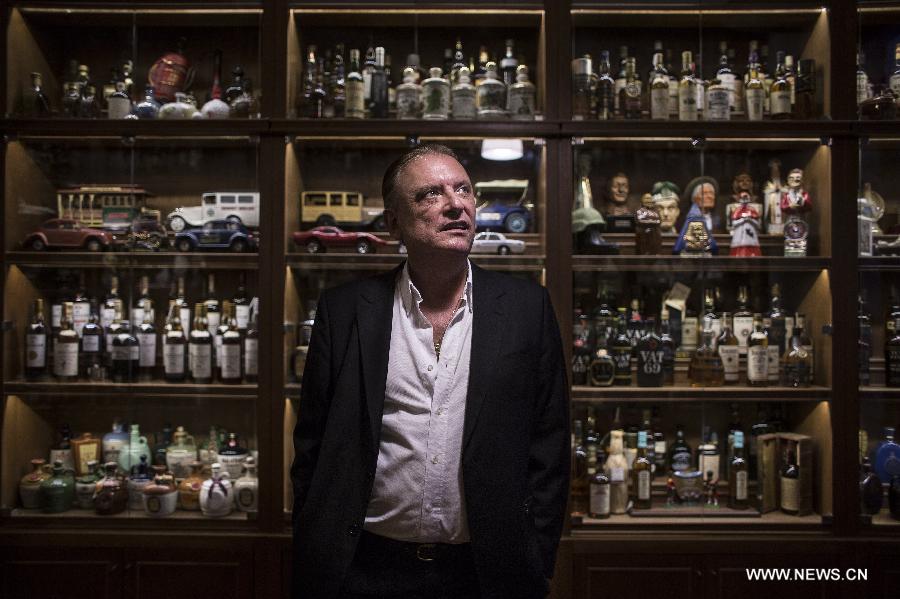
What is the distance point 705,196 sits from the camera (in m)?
3.12

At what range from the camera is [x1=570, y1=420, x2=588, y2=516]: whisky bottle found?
2.90 m

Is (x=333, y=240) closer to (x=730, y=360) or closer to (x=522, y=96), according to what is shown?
(x=522, y=96)

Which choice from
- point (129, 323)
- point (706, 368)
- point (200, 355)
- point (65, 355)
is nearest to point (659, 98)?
point (706, 368)

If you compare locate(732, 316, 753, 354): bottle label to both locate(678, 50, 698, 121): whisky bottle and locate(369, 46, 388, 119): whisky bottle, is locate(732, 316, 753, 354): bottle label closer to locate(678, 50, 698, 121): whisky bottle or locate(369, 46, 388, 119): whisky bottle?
Answer: locate(678, 50, 698, 121): whisky bottle

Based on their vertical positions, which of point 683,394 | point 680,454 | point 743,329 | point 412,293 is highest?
point 412,293

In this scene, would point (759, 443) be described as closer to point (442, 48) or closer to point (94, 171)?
point (442, 48)

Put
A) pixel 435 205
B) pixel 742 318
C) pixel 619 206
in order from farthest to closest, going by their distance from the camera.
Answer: pixel 619 206 → pixel 742 318 → pixel 435 205

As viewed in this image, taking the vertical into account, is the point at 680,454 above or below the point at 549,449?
below

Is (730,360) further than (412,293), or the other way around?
(730,360)

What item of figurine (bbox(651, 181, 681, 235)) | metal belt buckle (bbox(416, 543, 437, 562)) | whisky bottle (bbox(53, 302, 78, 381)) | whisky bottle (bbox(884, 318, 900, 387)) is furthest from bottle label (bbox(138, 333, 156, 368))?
whisky bottle (bbox(884, 318, 900, 387))

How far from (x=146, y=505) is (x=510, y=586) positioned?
1.89 metres

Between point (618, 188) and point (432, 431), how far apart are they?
1937 millimetres

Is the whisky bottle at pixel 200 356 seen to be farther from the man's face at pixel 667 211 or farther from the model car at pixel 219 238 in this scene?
the man's face at pixel 667 211

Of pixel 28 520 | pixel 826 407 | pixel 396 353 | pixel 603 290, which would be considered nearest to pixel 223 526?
pixel 28 520
